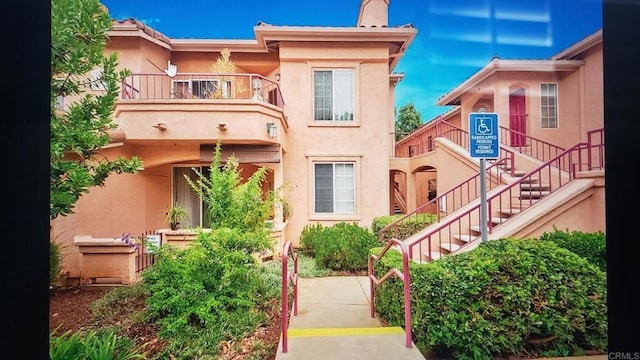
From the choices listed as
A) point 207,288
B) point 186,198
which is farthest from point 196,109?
point 207,288

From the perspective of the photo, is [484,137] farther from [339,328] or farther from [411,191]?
[339,328]

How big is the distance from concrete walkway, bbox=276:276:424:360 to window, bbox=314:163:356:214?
189cm

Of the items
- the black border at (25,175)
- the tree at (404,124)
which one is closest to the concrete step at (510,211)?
the tree at (404,124)

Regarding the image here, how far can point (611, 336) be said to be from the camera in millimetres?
1657

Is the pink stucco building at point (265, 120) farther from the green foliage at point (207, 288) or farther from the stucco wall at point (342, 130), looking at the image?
the green foliage at point (207, 288)

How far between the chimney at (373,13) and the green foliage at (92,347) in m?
4.51

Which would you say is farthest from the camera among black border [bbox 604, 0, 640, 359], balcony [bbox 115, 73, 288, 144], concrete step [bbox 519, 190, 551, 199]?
balcony [bbox 115, 73, 288, 144]

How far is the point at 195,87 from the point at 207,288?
354 cm

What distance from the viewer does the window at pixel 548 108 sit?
3.08 meters

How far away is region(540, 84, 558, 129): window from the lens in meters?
3.08

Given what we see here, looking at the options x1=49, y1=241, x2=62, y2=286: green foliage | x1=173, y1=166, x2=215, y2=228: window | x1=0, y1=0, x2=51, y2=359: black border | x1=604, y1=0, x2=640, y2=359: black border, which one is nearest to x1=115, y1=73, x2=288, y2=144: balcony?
x1=173, y1=166, x2=215, y2=228: window

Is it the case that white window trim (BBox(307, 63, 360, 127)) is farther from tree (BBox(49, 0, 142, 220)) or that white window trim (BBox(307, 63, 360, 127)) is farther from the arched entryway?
tree (BBox(49, 0, 142, 220))

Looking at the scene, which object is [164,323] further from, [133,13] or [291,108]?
[291,108]

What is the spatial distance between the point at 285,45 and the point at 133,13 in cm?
307
